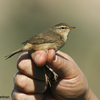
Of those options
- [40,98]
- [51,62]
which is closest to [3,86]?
[40,98]

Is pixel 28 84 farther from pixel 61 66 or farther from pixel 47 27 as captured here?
pixel 47 27

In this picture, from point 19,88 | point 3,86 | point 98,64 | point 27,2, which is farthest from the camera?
point 27,2

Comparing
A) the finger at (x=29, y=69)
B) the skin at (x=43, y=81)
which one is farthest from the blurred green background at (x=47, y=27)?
the finger at (x=29, y=69)

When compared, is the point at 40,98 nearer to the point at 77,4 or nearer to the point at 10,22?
the point at 10,22

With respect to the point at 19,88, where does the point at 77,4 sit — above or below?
above

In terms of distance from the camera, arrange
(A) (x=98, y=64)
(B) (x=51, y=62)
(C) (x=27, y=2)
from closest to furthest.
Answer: (B) (x=51, y=62) < (A) (x=98, y=64) < (C) (x=27, y=2)
